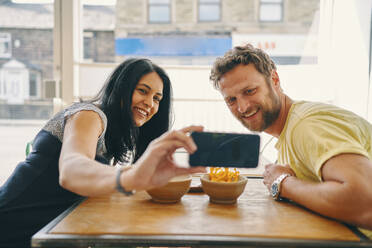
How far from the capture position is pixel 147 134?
185 cm

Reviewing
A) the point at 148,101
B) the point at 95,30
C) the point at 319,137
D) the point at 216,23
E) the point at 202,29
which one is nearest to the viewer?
the point at 319,137

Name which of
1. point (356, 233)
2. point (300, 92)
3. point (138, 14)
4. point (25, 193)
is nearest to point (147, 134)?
point (25, 193)

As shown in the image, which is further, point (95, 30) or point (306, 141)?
point (95, 30)

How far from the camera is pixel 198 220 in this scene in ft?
3.11

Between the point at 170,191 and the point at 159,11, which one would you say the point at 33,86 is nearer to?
the point at 170,191

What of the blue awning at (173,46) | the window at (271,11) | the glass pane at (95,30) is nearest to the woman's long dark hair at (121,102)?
the glass pane at (95,30)

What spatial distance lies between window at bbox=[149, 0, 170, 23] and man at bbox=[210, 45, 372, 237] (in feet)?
28.8

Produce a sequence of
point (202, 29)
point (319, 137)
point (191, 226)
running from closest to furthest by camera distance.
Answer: point (191, 226)
point (319, 137)
point (202, 29)

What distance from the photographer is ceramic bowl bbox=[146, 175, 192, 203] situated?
109 cm

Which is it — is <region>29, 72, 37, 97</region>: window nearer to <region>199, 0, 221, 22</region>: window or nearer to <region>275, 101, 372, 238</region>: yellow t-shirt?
<region>275, 101, 372, 238</region>: yellow t-shirt

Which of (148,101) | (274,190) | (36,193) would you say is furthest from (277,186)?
(36,193)

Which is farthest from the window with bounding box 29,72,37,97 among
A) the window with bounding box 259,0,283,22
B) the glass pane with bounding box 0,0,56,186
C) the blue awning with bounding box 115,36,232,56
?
the window with bounding box 259,0,283,22

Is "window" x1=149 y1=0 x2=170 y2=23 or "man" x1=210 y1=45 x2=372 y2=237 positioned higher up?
"window" x1=149 y1=0 x2=170 y2=23

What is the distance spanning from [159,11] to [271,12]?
3.55 m
